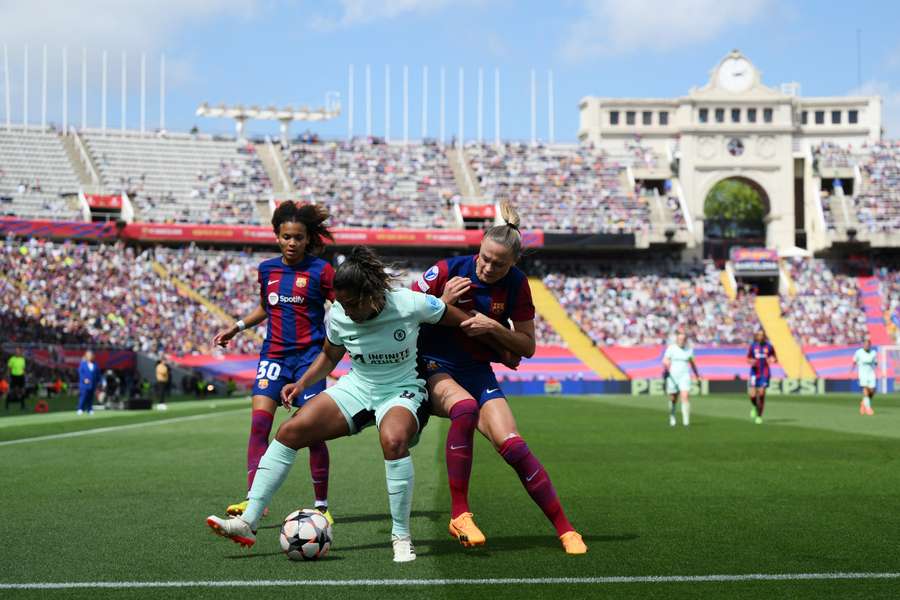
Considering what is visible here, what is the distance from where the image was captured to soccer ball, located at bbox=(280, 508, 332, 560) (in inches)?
286

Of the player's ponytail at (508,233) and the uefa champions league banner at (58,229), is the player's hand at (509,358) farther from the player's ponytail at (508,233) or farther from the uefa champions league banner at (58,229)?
the uefa champions league banner at (58,229)

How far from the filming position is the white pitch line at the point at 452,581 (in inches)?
248

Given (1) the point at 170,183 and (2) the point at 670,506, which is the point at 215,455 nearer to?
(2) the point at 670,506

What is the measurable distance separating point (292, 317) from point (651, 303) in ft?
178

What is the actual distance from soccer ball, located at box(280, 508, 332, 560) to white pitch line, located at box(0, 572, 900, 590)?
27.8 inches

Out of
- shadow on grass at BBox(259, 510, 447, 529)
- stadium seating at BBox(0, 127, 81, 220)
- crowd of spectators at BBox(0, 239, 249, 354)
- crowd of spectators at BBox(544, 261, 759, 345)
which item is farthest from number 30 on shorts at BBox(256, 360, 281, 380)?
stadium seating at BBox(0, 127, 81, 220)

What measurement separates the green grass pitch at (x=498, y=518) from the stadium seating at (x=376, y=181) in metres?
44.9

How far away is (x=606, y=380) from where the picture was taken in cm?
5269

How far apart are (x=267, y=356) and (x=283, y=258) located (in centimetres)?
84

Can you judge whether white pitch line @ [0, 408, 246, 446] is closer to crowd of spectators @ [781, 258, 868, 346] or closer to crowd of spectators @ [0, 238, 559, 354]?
crowd of spectators @ [0, 238, 559, 354]

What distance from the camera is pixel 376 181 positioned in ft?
220

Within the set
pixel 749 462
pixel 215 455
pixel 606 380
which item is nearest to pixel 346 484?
pixel 215 455

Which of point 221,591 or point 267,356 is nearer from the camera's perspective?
point 221,591

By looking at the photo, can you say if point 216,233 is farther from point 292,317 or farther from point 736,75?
point 292,317
